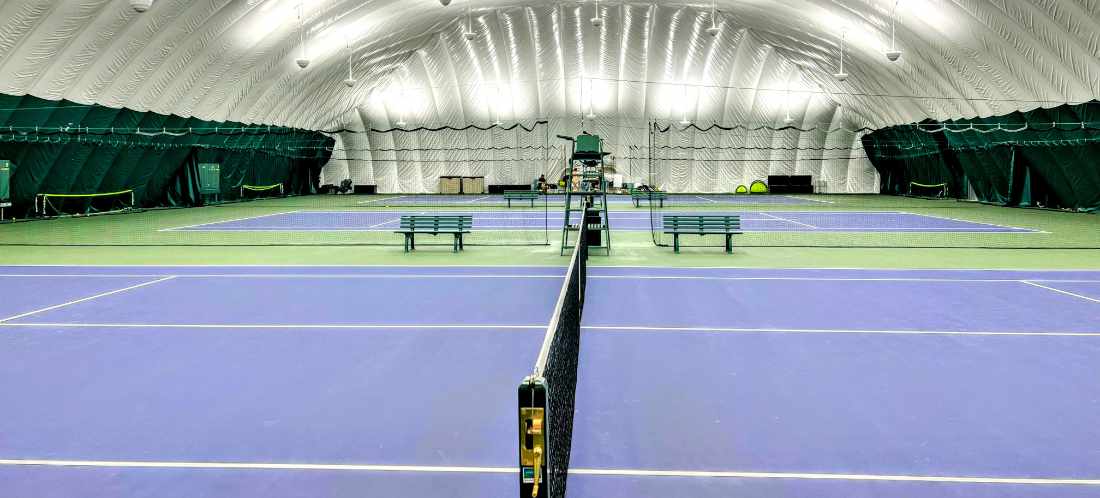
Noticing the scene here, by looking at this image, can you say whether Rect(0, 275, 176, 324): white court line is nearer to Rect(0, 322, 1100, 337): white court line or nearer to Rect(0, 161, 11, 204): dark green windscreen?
Rect(0, 322, 1100, 337): white court line

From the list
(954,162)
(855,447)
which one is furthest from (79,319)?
(954,162)

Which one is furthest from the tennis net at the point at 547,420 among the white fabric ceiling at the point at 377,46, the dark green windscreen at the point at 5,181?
the dark green windscreen at the point at 5,181

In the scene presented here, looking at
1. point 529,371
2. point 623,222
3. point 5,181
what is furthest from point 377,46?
point 529,371

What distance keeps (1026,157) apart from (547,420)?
38.1 metres

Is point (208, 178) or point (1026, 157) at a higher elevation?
point (1026, 157)

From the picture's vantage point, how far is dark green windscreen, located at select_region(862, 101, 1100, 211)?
99.6ft

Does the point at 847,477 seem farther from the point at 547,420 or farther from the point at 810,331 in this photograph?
the point at 810,331

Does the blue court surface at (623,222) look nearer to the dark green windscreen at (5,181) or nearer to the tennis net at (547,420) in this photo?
the dark green windscreen at (5,181)

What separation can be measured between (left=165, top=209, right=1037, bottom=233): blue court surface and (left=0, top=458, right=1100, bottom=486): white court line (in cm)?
1569

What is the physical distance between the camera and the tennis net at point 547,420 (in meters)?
3.13

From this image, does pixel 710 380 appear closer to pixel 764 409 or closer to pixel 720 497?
pixel 764 409

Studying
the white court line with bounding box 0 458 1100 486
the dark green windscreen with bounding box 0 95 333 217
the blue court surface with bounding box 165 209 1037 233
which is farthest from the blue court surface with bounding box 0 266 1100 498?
the dark green windscreen with bounding box 0 95 333 217

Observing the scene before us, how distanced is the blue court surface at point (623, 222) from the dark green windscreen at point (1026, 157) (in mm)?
5575

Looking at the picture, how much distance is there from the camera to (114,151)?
31.8 metres
